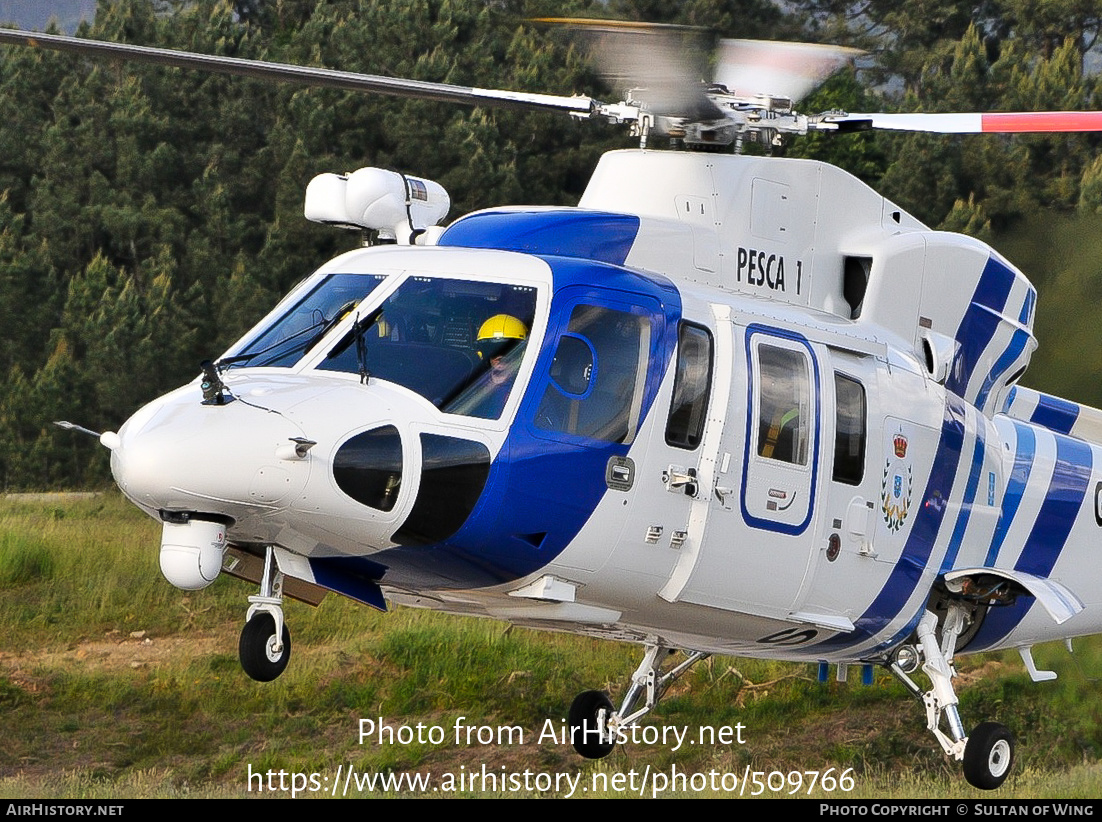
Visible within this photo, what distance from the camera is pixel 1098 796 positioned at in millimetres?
12734

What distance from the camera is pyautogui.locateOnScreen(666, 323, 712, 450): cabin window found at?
24.2 feet

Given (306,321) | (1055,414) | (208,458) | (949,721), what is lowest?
(949,721)

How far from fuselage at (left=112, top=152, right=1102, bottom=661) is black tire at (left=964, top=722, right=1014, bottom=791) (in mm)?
655

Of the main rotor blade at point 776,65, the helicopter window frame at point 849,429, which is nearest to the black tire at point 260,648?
the helicopter window frame at point 849,429

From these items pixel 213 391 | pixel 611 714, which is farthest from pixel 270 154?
pixel 213 391

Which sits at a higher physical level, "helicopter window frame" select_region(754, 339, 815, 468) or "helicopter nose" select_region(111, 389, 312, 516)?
"helicopter window frame" select_region(754, 339, 815, 468)

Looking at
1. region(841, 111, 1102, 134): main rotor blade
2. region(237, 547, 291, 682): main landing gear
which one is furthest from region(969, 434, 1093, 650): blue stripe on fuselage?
region(237, 547, 291, 682): main landing gear

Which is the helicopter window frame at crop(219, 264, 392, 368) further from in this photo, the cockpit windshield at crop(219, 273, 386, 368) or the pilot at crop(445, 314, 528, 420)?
the pilot at crop(445, 314, 528, 420)

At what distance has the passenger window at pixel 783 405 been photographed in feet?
25.5

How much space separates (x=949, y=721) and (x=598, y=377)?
10.6ft

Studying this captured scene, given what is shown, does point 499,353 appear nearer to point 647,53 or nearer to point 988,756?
point 647,53

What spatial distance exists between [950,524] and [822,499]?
128 cm

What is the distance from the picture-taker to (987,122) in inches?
320
